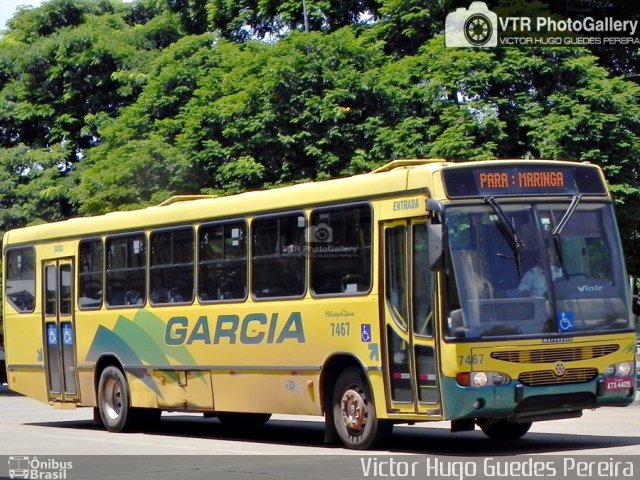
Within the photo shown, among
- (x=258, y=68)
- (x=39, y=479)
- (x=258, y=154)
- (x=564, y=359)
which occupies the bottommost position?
(x=39, y=479)

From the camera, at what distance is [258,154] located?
1169 inches

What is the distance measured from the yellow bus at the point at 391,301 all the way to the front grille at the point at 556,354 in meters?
0.02

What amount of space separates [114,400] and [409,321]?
7.24m

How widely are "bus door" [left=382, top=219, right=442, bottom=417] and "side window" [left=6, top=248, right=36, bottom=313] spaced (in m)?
9.15

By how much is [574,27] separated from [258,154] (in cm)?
749

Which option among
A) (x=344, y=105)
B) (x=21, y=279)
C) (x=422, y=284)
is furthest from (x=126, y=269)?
(x=344, y=105)

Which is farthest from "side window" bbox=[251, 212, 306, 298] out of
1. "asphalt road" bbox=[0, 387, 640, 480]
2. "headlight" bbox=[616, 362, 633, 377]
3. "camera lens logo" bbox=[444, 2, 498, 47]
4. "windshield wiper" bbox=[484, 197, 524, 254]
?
"camera lens logo" bbox=[444, 2, 498, 47]

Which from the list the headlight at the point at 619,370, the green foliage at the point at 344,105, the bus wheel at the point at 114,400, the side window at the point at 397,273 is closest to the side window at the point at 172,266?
the bus wheel at the point at 114,400

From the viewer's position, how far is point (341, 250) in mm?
14914

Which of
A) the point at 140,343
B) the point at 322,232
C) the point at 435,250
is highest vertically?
the point at 322,232

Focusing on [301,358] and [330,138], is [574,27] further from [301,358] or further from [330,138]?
[301,358]

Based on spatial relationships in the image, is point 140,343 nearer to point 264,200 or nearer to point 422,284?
point 264,200

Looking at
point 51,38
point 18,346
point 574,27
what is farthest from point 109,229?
point 51,38

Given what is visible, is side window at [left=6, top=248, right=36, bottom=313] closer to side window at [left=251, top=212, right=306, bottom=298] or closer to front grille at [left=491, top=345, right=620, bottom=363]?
side window at [left=251, top=212, right=306, bottom=298]
